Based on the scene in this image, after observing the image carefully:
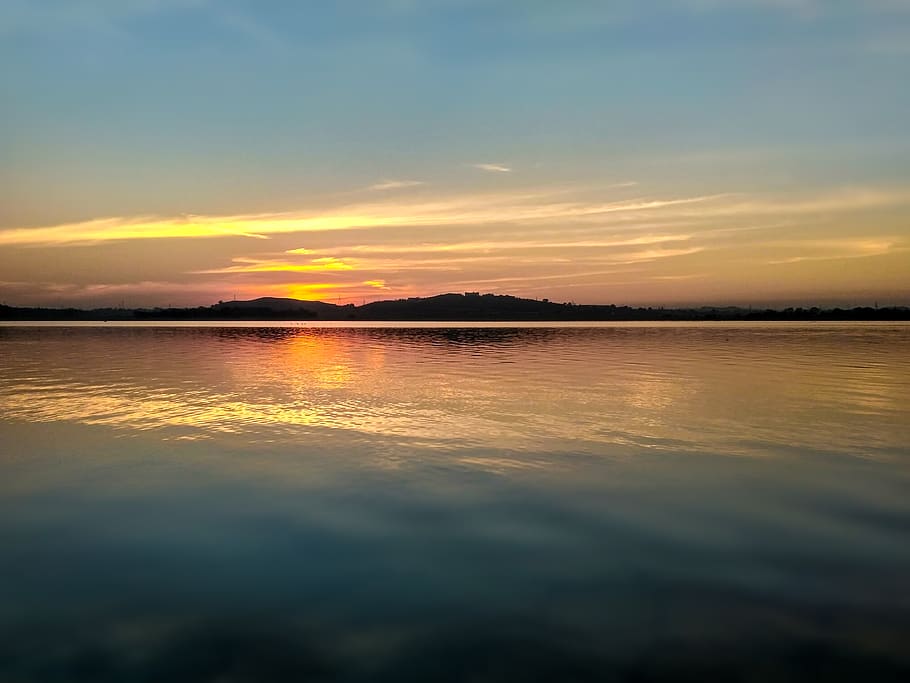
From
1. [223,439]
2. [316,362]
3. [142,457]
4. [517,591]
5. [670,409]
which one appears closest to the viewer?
[517,591]

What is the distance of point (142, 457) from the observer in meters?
16.3

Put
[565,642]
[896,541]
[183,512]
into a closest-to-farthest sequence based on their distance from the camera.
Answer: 1. [565,642]
2. [896,541]
3. [183,512]

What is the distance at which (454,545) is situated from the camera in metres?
10.2

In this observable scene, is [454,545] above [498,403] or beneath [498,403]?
beneath

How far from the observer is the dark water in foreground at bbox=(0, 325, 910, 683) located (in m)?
6.88

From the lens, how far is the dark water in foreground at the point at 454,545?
688 centimetres

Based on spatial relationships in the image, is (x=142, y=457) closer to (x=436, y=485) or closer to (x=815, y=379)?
(x=436, y=485)

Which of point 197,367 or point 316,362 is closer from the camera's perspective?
point 197,367

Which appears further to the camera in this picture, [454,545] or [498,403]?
[498,403]

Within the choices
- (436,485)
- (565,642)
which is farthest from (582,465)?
(565,642)

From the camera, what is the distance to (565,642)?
23.4ft

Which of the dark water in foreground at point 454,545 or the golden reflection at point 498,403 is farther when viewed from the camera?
the golden reflection at point 498,403

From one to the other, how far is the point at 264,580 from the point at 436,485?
524 cm

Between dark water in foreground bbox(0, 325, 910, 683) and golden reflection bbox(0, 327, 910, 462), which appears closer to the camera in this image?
dark water in foreground bbox(0, 325, 910, 683)
